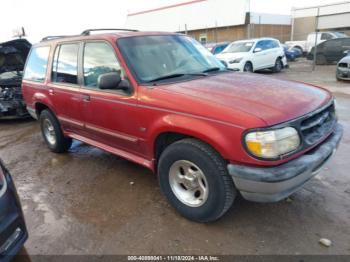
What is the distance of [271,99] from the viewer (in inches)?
109

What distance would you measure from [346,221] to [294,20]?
3644cm

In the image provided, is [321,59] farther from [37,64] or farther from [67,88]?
[67,88]

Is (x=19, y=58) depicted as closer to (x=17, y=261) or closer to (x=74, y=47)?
(x=74, y=47)

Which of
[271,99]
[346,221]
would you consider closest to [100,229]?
[271,99]

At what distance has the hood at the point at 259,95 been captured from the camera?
2.54m

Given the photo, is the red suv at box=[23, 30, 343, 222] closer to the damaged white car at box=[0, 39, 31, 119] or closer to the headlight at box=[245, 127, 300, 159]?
the headlight at box=[245, 127, 300, 159]

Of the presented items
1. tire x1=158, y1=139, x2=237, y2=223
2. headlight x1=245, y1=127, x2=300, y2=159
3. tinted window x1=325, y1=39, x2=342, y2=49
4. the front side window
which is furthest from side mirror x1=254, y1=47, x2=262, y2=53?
headlight x1=245, y1=127, x2=300, y2=159

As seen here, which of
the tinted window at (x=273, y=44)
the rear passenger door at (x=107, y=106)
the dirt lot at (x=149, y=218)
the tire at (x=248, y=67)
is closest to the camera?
the dirt lot at (x=149, y=218)

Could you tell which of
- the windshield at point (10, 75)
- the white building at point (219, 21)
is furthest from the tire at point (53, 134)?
the white building at point (219, 21)

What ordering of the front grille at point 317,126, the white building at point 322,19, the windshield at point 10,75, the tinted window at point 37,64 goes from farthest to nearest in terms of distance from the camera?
the white building at point 322,19, the windshield at point 10,75, the tinted window at point 37,64, the front grille at point 317,126

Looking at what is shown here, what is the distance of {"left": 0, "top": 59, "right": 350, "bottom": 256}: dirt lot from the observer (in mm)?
2770

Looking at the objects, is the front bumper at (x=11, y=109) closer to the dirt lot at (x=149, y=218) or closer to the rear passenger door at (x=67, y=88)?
the rear passenger door at (x=67, y=88)

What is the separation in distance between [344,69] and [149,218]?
10.8 metres

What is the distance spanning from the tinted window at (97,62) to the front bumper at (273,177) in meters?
1.70
